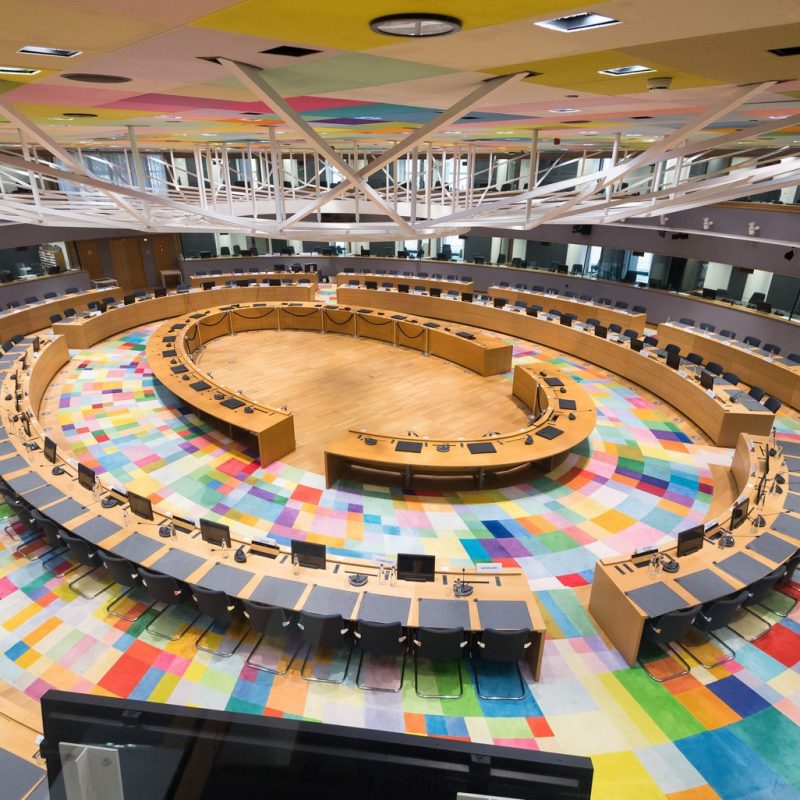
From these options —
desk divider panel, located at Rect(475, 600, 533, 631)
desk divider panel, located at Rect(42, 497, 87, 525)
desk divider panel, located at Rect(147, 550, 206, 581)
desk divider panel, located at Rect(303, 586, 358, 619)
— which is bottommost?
desk divider panel, located at Rect(475, 600, 533, 631)

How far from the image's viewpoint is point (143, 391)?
13.9m

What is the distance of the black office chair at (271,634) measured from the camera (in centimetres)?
614

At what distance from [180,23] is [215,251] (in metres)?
27.0

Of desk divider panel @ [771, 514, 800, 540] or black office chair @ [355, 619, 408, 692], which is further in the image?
desk divider panel @ [771, 514, 800, 540]

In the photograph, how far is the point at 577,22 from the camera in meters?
2.43

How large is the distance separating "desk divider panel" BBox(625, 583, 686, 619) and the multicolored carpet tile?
2.58ft

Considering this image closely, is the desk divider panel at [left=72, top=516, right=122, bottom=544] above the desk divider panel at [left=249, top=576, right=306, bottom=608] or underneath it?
above

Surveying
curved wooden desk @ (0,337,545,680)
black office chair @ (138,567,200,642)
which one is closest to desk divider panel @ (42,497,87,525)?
curved wooden desk @ (0,337,545,680)

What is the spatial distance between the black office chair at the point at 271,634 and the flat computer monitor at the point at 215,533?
0.96 m

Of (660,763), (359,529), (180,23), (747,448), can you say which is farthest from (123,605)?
(747,448)

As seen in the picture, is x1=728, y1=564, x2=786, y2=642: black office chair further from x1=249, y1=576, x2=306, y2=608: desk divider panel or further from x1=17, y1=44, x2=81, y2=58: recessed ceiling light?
x1=17, y1=44, x2=81, y2=58: recessed ceiling light

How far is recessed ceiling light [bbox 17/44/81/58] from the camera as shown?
292 cm

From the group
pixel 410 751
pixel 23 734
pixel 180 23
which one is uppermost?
pixel 180 23

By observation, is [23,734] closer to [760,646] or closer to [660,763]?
[660,763]
